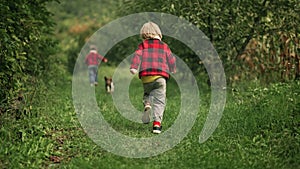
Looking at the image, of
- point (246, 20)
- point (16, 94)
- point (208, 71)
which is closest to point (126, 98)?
point (208, 71)

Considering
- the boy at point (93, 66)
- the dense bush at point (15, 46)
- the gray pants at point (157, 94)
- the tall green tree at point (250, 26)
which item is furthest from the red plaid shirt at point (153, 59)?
the boy at point (93, 66)

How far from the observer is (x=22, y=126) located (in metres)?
8.08

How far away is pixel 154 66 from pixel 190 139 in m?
1.43

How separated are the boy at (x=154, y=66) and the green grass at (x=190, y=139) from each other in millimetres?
486

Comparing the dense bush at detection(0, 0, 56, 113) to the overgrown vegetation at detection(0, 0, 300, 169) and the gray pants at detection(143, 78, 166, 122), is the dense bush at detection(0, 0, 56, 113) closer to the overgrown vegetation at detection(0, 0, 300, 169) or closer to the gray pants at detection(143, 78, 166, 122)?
the overgrown vegetation at detection(0, 0, 300, 169)

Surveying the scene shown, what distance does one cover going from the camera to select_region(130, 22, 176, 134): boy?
866 centimetres

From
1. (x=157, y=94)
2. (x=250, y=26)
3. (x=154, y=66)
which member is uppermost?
(x=250, y=26)

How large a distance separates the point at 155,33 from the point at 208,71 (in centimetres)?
589

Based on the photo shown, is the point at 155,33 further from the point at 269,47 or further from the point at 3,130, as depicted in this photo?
the point at 269,47

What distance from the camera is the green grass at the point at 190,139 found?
266 inches

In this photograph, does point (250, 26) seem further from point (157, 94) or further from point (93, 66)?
point (93, 66)

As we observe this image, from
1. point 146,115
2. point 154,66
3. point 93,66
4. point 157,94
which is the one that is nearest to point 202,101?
point 146,115

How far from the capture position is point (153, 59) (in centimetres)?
868

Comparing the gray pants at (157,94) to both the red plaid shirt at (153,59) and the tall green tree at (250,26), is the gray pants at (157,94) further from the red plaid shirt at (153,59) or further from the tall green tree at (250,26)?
the tall green tree at (250,26)
